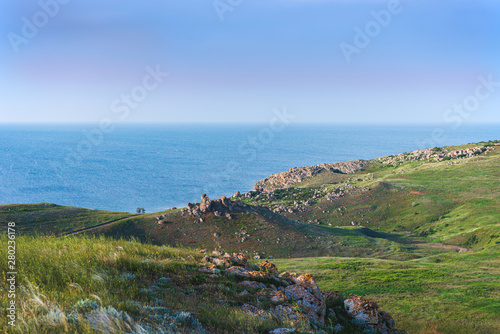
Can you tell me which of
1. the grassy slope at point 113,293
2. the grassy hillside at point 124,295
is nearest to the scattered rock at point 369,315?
the grassy hillside at point 124,295

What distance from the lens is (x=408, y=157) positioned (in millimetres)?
129000

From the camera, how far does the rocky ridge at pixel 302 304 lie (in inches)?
369

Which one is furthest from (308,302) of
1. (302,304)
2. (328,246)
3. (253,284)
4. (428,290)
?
(328,246)

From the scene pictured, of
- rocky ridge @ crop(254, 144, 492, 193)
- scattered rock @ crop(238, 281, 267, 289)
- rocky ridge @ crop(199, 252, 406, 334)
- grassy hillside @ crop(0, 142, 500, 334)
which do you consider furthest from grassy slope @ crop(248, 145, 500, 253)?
scattered rock @ crop(238, 281, 267, 289)

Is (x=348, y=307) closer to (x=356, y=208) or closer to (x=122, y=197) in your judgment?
(x=356, y=208)

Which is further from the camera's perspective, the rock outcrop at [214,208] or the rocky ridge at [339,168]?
the rocky ridge at [339,168]

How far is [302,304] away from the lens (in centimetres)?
1048

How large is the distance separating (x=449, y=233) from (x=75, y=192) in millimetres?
161496

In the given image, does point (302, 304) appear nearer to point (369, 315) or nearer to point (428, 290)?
point (369, 315)

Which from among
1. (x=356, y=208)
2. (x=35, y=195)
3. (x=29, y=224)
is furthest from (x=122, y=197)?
(x=356, y=208)

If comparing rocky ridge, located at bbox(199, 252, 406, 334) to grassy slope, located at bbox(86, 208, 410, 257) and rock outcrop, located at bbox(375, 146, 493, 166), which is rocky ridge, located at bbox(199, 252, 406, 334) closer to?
grassy slope, located at bbox(86, 208, 410, 257)

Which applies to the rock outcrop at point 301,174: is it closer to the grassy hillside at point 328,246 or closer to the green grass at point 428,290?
the grassy hillside at point 328,246

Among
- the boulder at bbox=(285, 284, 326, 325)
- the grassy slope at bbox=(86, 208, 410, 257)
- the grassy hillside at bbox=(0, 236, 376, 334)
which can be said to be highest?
the grassy hillside at bbox=(0, 236, 376, 334)

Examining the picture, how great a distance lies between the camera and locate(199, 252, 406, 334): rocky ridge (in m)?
9.38
